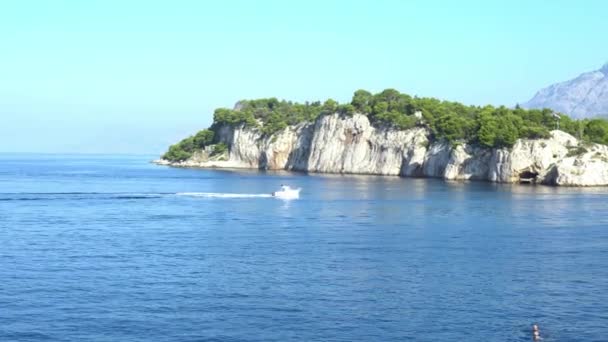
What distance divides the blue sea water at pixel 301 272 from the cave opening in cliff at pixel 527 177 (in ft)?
169

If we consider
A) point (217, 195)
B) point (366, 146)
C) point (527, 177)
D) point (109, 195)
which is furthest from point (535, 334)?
point (366, 146)

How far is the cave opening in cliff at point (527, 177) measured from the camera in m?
148

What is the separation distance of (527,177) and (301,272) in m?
104

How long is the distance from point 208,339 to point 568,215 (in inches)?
2292

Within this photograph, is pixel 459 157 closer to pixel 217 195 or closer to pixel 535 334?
pixel 217 195

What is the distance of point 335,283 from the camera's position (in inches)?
1937

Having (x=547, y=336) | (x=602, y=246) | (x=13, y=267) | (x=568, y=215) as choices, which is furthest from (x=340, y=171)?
(x=547, y=336)

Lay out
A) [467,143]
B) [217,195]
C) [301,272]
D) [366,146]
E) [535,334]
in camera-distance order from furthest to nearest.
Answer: [366,146] → [467,143] → [217,195] → [301,272] → [535,334]

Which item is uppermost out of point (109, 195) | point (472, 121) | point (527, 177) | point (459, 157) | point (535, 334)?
point (472, 121)

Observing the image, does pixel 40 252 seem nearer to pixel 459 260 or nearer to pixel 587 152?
pixel 459 260

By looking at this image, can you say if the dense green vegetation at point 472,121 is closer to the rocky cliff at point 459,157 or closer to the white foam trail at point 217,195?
the rocky cliff at point 459,157

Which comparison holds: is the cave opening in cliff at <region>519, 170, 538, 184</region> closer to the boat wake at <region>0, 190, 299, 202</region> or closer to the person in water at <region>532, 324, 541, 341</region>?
the boat wake at <region>0, 190, 299, 202</region>

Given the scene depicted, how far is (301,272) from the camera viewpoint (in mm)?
52250

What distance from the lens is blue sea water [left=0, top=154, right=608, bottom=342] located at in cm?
3966
